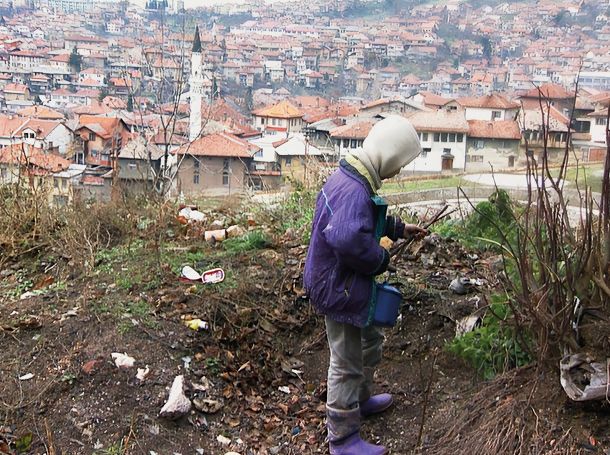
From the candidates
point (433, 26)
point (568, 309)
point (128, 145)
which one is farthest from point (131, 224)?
point (433, 26)

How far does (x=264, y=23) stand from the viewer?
9831 centimetres

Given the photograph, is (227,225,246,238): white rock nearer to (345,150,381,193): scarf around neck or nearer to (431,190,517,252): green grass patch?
(431,190,517,252): green grass patch

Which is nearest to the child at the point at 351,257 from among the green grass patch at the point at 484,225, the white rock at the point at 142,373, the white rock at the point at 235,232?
the white rock at the point at 142,373

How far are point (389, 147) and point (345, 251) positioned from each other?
501 mm

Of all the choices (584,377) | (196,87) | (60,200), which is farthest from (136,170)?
(196,87)

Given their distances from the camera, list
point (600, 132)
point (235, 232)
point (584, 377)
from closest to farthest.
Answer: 1. point (584, 377)
2. point (235, 232)
3. point (600, 132)

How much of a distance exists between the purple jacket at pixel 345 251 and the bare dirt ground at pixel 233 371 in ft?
1.84

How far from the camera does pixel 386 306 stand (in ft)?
10.5

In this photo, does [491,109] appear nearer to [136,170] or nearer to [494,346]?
[136,170]

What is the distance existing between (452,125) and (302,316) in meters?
19.5

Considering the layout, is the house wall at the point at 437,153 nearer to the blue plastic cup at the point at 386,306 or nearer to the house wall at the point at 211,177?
the house wall at the point at 211,177

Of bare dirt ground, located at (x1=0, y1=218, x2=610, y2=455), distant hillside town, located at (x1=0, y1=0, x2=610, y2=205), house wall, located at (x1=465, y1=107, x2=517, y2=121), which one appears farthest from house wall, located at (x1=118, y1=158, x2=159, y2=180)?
house wall, located at (x1=465, y1=107, x2=517, y2=121)

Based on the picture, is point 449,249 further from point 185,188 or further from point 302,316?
point 185,188

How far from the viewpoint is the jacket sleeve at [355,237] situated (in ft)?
9.56
